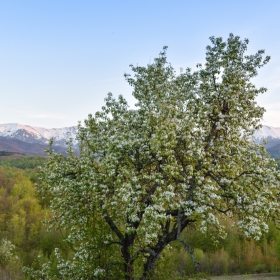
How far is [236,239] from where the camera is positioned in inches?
2771

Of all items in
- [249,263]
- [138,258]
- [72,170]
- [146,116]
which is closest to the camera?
[146,116]

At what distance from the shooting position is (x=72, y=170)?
14.0 m

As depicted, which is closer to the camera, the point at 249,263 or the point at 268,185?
the point at 268,185

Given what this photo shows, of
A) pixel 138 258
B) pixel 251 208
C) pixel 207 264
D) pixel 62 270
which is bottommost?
pixel 207 264

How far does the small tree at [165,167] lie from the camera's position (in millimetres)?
11820

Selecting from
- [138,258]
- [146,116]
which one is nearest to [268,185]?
[146,116]

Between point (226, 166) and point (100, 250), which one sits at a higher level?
point (226, 166)

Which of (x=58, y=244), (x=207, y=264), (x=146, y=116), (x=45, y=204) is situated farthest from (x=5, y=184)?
(x=146, y=116)

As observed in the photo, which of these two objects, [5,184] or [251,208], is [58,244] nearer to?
Result: [5,184]

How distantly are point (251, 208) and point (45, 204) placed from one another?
89.0 m

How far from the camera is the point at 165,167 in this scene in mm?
11188

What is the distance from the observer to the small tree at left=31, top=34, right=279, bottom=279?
11820 millimetres

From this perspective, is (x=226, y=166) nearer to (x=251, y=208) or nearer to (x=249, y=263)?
(x=251, y=208)

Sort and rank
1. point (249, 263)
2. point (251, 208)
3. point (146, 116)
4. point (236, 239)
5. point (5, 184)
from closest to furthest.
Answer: point (251, 208)
point (146, 116)
point (249, 263)
point (236, 239)
point (5, 184)
